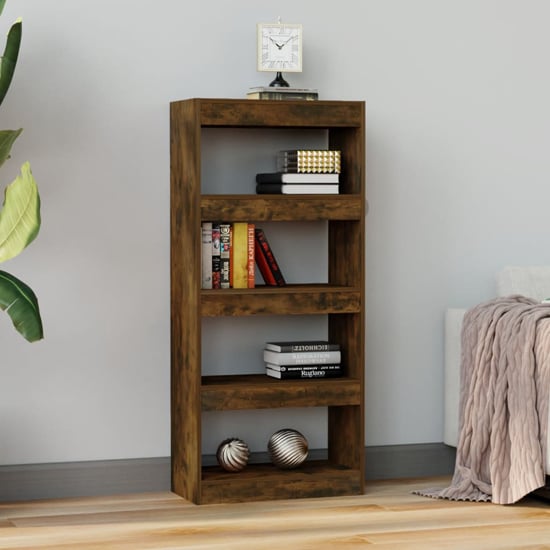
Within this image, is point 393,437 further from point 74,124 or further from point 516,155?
point 74,124

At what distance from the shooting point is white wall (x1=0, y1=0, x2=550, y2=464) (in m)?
3.88

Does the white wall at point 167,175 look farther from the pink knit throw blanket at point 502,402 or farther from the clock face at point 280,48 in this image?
the pink knit throw blanket at point 502,402

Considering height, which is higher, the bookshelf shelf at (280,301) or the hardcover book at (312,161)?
the hardcover book at (312,161)

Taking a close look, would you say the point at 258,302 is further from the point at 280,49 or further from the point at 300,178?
the point at 280,49

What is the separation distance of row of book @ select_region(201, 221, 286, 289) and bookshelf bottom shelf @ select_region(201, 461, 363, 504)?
65 cm

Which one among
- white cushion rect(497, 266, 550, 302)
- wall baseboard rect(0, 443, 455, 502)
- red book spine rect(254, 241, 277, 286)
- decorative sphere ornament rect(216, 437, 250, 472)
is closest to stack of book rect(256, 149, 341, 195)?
red book spine rect(254, 241, 277, 286)

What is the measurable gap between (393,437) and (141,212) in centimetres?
128

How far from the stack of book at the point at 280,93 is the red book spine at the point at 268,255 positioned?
1.53ft

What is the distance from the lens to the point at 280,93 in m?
3.88

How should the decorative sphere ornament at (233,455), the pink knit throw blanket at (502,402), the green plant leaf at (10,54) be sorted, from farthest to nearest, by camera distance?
the decorative sphere ornament at (233,455)
the pink knit throw blanket at (502,402)
the green plant leaf at (10,54)

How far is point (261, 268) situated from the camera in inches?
158

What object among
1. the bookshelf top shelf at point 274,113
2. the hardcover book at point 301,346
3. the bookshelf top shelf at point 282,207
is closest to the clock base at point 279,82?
the bookshelf top shelf at point 274,113

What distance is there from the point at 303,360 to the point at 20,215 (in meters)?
1.18

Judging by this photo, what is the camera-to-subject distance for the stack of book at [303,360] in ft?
13.0
